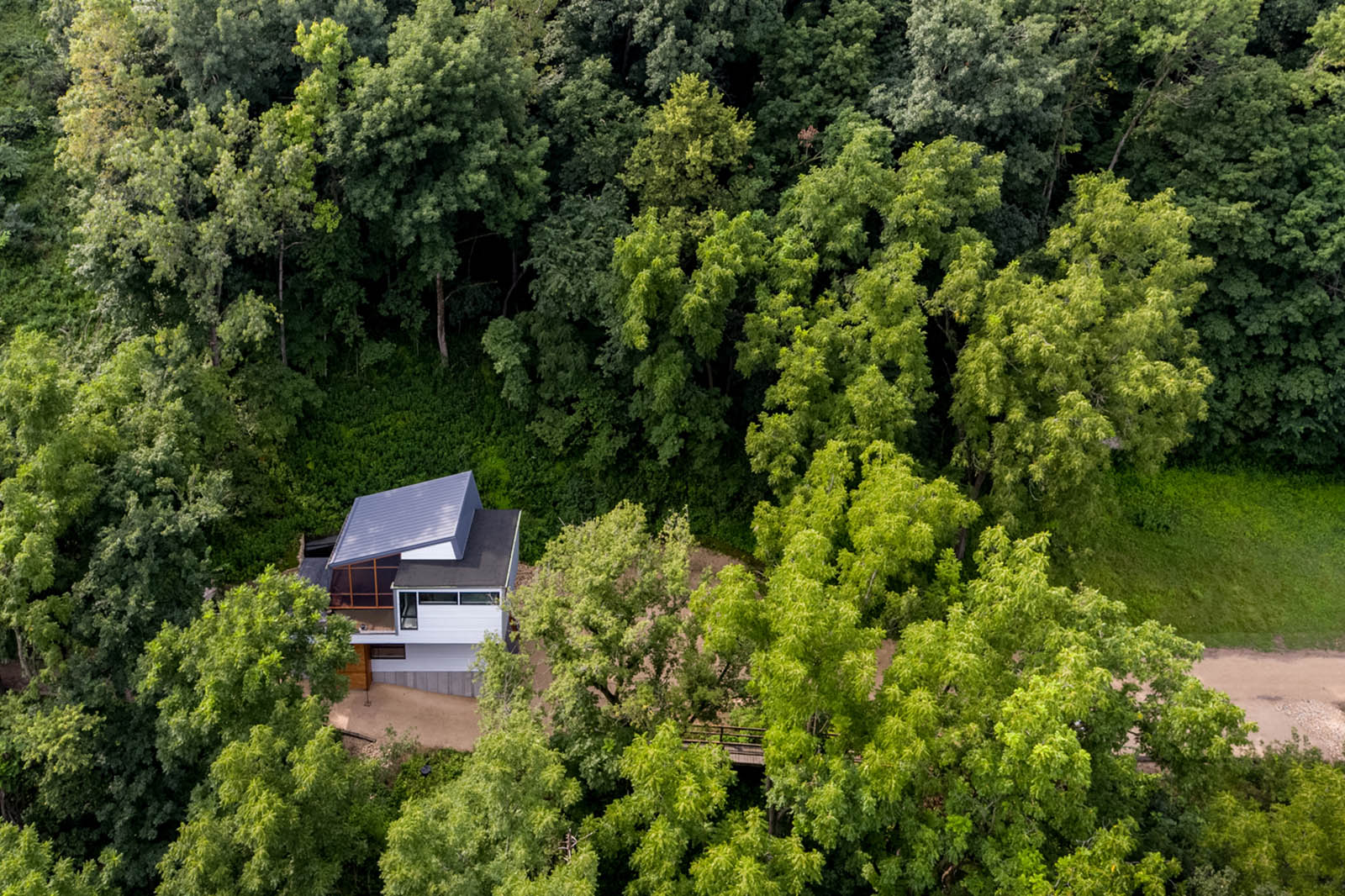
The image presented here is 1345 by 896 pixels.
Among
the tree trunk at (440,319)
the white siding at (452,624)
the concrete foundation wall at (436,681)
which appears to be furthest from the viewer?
the tree trunk at (440,319)

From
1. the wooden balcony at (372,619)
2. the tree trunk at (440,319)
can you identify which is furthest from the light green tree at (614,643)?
the tree trunk at (440,319)

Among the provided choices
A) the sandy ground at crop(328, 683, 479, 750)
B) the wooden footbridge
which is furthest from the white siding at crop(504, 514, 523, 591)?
the wooden footbridge

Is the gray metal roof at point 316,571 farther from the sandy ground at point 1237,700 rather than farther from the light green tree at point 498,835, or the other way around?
the light green tree at point 498,835

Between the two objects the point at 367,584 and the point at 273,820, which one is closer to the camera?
the point at 273,820

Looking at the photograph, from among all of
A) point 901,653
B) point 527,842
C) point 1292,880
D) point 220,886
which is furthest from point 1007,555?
point 220,886

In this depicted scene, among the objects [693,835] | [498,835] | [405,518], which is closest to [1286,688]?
[693,835]

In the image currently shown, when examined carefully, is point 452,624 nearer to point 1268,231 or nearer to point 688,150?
point 688,150
